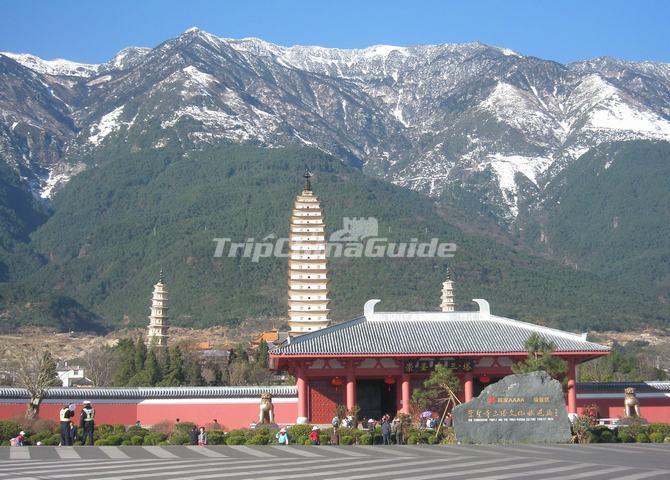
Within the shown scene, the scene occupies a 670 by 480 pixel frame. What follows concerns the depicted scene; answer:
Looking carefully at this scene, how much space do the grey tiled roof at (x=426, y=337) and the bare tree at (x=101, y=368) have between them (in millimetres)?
30516

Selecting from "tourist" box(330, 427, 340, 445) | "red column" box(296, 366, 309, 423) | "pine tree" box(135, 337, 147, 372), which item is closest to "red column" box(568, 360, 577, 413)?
"red column" box(296, 366, 309, 423)

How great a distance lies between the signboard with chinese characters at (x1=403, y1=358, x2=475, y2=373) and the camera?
46438 millimetres

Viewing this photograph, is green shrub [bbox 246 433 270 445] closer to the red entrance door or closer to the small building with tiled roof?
the small building with tiled roof

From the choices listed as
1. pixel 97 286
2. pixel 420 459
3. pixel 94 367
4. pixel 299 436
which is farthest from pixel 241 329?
pixel 420 459

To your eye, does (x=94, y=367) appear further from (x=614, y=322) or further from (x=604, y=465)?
(x=614, y=322)

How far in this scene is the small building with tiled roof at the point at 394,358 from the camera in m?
45.7

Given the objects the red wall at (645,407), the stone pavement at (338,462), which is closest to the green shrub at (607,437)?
the stone pavement at (338,462)

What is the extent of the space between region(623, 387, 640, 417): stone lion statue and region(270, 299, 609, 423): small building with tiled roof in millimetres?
1937

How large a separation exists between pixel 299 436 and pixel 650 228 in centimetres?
15383

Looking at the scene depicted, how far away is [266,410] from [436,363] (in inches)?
267

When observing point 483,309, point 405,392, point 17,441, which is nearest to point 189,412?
point 405,392

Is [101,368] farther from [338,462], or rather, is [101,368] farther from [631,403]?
[338,462]

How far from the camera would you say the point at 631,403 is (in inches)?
1825

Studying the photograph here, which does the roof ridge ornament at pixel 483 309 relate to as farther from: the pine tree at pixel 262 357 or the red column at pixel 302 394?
the pine tree at pixel 262 357
